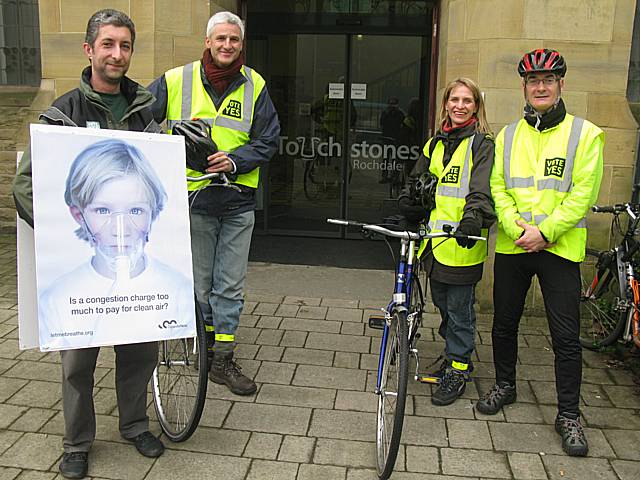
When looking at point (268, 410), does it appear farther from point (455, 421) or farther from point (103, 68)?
point (103, 68)

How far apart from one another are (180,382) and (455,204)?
1853mm

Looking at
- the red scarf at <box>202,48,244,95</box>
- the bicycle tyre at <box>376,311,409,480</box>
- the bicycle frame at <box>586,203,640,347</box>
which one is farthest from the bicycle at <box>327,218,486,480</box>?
the bicycle frame at <box>586,203,640,347</box>

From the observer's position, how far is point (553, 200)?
3697mm

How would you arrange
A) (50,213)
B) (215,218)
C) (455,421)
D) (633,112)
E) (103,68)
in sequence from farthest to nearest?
(633,112), (215,218), (455,421), (103,68), (50,213)

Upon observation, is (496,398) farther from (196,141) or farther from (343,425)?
(196,141)

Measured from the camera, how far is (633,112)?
19.7 ft

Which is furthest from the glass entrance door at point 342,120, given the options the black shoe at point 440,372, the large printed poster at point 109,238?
the large printed poster at point 109,238

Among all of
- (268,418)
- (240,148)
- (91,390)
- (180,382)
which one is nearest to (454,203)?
(240,148)

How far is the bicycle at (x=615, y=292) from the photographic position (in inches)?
188

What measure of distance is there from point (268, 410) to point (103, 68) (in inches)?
81.9

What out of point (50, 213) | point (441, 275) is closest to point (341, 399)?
point (441, 275)

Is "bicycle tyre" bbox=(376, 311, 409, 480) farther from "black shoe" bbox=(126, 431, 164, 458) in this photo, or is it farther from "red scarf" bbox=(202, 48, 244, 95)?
"red scarf" bbox=(202, 48, 244, 95)

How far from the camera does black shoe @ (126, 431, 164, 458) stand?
3486mm

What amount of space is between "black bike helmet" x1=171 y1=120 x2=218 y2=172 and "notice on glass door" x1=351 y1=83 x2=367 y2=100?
14.7ft
